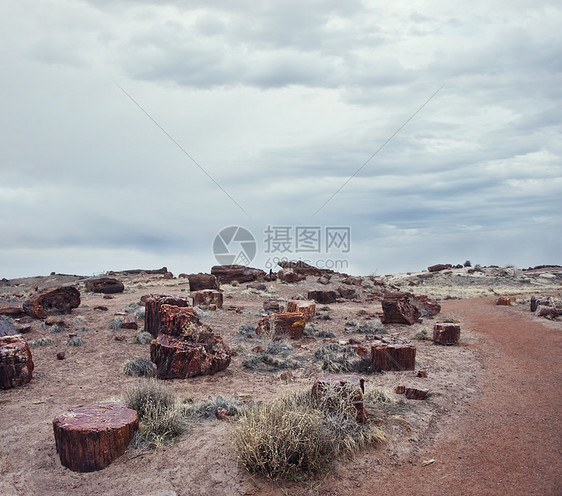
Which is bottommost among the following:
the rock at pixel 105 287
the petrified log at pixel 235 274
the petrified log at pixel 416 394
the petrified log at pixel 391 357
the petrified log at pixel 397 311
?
the petrified log at pixel 416 394

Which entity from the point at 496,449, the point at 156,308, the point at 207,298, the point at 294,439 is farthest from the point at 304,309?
the point at 294,439

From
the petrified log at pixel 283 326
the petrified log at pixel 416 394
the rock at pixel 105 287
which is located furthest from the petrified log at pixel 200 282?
the petrified log at pixel 416 394

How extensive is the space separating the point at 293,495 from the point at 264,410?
3.50 ft

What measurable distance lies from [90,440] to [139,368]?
418cm

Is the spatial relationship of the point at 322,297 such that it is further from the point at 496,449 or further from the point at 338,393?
the point at 496,449

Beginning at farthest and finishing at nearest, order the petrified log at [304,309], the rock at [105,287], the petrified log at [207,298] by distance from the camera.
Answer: the rock at [105,287] → the petrified log at [207,298] → the petrified log at [304,309]

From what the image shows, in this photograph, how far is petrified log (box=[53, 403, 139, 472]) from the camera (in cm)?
547

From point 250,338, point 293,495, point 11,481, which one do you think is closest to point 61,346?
point 250,338

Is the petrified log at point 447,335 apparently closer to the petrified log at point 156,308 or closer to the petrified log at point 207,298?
the petrified log at point 156,308

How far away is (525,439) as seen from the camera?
639 cm

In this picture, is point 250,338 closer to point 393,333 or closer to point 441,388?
point 393,333

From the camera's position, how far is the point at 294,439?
5430 millimetres

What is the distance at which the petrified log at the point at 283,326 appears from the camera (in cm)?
1333

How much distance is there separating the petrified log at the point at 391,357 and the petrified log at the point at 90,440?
17.4 ft
